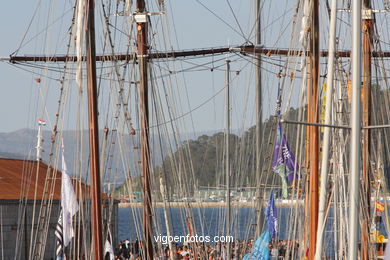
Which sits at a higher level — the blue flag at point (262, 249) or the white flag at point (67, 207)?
the white flag at point (67, 207)

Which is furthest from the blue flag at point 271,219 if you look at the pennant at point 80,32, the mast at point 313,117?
the pennant at point 80,32

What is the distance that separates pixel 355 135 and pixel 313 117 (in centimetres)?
765

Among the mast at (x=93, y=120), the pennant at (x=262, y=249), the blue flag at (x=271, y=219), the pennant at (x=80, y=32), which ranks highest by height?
the pennant at (x=80, y=32)

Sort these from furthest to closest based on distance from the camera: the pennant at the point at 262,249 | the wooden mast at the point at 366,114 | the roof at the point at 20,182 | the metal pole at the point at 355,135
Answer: the roof at the point at 20,182 < the pennant at the point at 262,249 < the wooden mast at the point at 366,114 < the metal pole at the point at 355,135

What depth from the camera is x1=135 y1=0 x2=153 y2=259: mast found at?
2891cm

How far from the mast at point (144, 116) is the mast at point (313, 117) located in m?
6.01

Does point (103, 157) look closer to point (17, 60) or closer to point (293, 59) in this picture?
point (293, 59)

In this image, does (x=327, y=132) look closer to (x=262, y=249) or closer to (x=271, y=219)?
(x=262, y=249)

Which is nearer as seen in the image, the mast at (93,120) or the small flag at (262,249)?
the mast at (93,120)

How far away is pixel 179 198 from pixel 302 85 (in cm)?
950

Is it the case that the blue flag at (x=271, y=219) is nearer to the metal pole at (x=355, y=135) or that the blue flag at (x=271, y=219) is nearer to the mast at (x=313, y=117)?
the mast at (x=313, y=117)

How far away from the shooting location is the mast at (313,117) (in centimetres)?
2272

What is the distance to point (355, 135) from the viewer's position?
16.0 m

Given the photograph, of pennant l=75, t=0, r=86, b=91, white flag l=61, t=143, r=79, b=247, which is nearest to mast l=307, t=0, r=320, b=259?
pennant l=75, t=0, r=86, b=91
